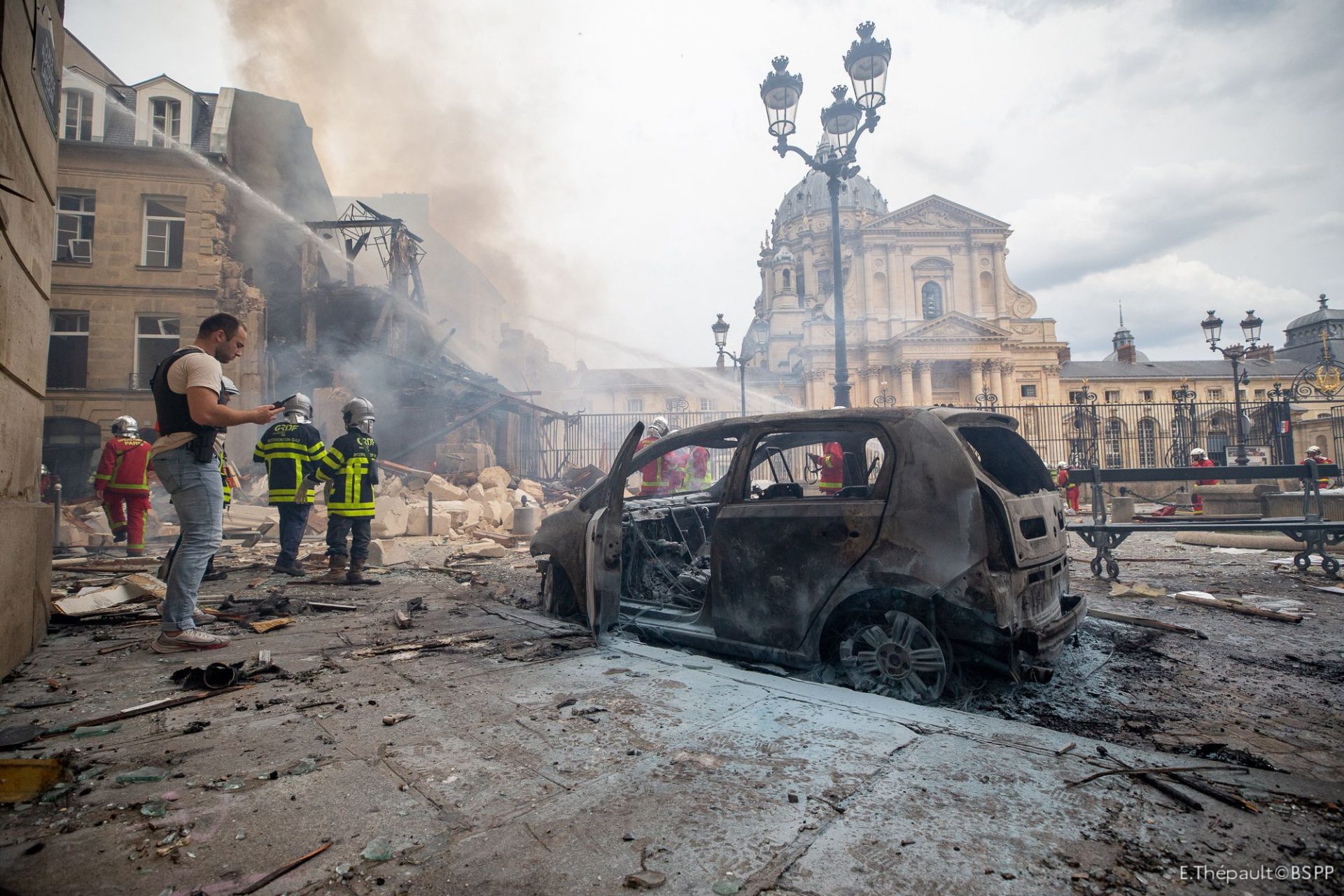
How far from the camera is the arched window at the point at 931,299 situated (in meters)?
52.8

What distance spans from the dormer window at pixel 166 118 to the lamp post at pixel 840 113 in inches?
698

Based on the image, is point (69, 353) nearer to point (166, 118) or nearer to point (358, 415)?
point (166, 118)

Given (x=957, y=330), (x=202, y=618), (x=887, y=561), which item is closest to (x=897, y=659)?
(x=887, y=561)

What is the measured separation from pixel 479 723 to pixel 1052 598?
2865mm

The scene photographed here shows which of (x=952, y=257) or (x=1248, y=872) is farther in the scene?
(x=952, y=257)

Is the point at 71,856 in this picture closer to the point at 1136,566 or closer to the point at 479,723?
the point at 479,723

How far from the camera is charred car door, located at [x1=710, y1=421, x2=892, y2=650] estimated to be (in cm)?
311

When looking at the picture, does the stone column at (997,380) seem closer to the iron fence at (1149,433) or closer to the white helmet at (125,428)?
the iron fence at (1149,433)

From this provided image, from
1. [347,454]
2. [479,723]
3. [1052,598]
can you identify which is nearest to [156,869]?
[479,723]

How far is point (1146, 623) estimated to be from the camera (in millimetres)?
4617

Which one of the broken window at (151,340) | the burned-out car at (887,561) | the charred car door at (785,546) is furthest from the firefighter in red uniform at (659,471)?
the broken window at (151,340)

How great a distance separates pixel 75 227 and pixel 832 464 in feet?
69.8

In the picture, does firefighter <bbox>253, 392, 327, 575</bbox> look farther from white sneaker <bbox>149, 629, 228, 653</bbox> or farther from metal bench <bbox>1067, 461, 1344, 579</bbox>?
metal bench <bbox>1067, 461, 1344, 579</bbox>

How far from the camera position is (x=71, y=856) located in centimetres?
156
